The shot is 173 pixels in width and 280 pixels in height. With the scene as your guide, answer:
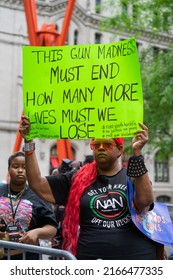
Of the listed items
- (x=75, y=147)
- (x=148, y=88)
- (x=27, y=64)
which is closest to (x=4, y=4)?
(x=75, y=147)

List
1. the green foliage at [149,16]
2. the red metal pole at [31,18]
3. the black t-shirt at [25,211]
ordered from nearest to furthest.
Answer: the black t-shirt at [25,211]
the red metal pole at [31,18]
the green foliage at [149,16]

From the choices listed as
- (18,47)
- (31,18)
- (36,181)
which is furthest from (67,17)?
(18,47)

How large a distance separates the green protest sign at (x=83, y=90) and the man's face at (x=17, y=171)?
25.6 inches

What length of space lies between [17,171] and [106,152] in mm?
1121

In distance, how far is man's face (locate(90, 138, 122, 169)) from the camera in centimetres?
267

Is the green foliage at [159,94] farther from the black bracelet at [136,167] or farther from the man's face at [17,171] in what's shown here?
the black bracelet at [136,167]

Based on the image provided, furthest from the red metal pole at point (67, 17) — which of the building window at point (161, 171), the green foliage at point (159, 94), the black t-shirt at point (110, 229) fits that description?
the building window at point (161, 171)

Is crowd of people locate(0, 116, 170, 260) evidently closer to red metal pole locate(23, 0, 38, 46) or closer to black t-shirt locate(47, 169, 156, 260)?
black t-shirt locate(47, 169, 156, 260)

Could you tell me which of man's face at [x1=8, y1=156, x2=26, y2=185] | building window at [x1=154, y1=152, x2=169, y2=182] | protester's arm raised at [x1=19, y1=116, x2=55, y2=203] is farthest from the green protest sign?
building window at [x1=154, y1=152, x2=169, y2=182]

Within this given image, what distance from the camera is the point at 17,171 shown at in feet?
11.6

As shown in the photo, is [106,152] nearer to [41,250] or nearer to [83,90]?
[83,90]

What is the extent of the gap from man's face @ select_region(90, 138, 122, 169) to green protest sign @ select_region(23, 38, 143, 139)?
0.17ft

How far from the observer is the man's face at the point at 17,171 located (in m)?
3.48

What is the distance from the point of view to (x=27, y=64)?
3104mm
